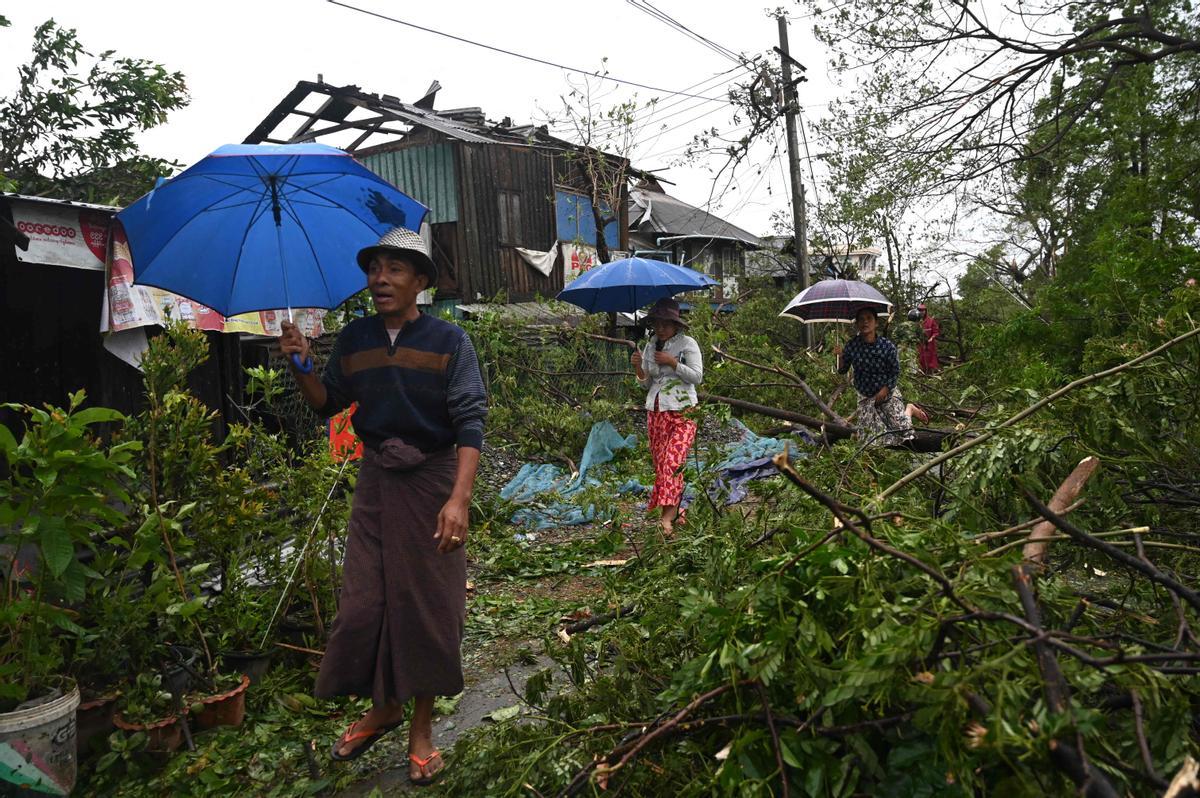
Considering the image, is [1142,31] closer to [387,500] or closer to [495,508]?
[495,508]

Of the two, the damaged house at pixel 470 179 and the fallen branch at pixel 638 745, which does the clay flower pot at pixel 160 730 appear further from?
the damaged house at pixel 470 179

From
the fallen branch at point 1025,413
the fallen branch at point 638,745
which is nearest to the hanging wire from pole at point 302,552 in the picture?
the fallen branch at point 638,745

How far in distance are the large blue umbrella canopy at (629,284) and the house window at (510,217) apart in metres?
12.1

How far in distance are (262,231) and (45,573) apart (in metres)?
1.51

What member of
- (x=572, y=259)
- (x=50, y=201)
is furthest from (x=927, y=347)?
(x=50, y=201)

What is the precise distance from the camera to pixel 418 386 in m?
3.11

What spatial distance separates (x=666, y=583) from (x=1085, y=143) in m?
11.5

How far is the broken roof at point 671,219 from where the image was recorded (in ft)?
86.8

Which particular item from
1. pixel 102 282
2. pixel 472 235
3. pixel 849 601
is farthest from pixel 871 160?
pixel 472 235

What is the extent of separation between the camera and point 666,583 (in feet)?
11.1

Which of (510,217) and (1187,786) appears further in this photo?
(510,217)

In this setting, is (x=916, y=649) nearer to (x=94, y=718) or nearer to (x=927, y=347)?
(x=94, y=718)

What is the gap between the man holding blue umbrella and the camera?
3035 mm

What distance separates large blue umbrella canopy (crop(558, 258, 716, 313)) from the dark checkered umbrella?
1406 millimetres
